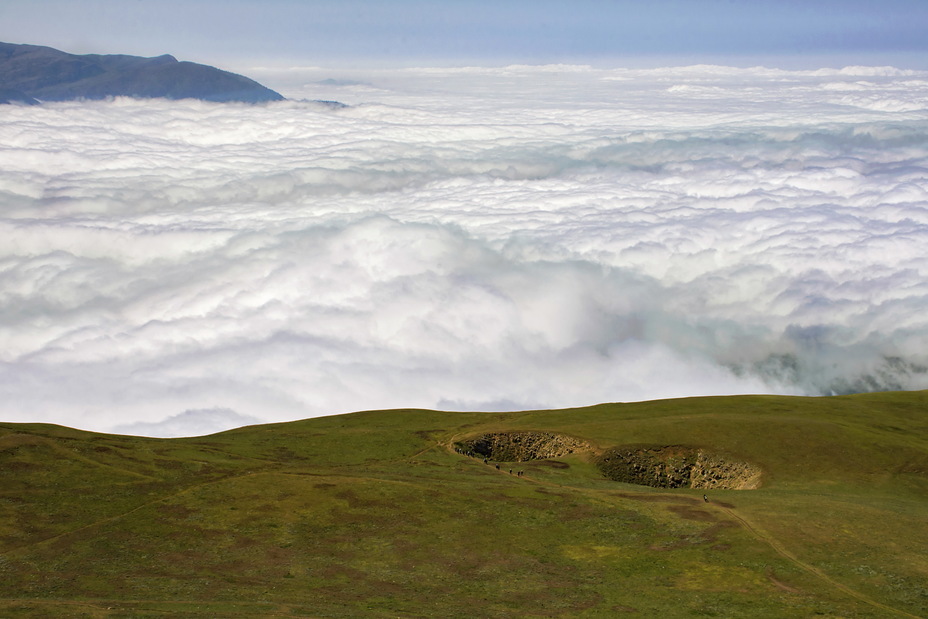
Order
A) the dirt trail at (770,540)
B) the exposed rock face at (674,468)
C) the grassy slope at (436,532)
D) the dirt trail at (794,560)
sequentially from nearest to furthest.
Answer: the dirt trail at (794,560) → the dirt trail at (770,540) → the grassy slope at (436,532) → the exposed rock face at (674,468)

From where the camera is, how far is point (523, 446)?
102812 mm

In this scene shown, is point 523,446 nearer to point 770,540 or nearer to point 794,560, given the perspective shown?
point 770,540

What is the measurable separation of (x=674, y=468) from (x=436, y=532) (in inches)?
1583

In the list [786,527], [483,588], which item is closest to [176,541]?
[483,588]

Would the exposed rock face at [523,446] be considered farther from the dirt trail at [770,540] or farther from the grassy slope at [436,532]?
the dirt trail at [770,540]

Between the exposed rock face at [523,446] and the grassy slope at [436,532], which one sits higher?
the exposed rock face at [523,446]

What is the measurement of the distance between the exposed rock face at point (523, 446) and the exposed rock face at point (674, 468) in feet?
17.7

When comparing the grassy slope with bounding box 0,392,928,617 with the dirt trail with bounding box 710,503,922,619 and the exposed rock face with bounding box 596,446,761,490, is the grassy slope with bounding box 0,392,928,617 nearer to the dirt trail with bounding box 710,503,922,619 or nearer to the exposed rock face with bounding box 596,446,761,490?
the dirt trail with bounding box 710,503,922,619

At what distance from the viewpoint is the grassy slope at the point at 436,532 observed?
50.2m

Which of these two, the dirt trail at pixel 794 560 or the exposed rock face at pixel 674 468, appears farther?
the exposed rock face at pixel 674 468

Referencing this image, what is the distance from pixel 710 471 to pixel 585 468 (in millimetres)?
14164

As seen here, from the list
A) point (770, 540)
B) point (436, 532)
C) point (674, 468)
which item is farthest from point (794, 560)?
point (674, 468)

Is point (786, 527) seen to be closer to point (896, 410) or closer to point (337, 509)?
point (337, 509)

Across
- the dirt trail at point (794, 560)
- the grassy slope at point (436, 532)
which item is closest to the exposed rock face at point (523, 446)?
the grassy slope at point (436, 532)
